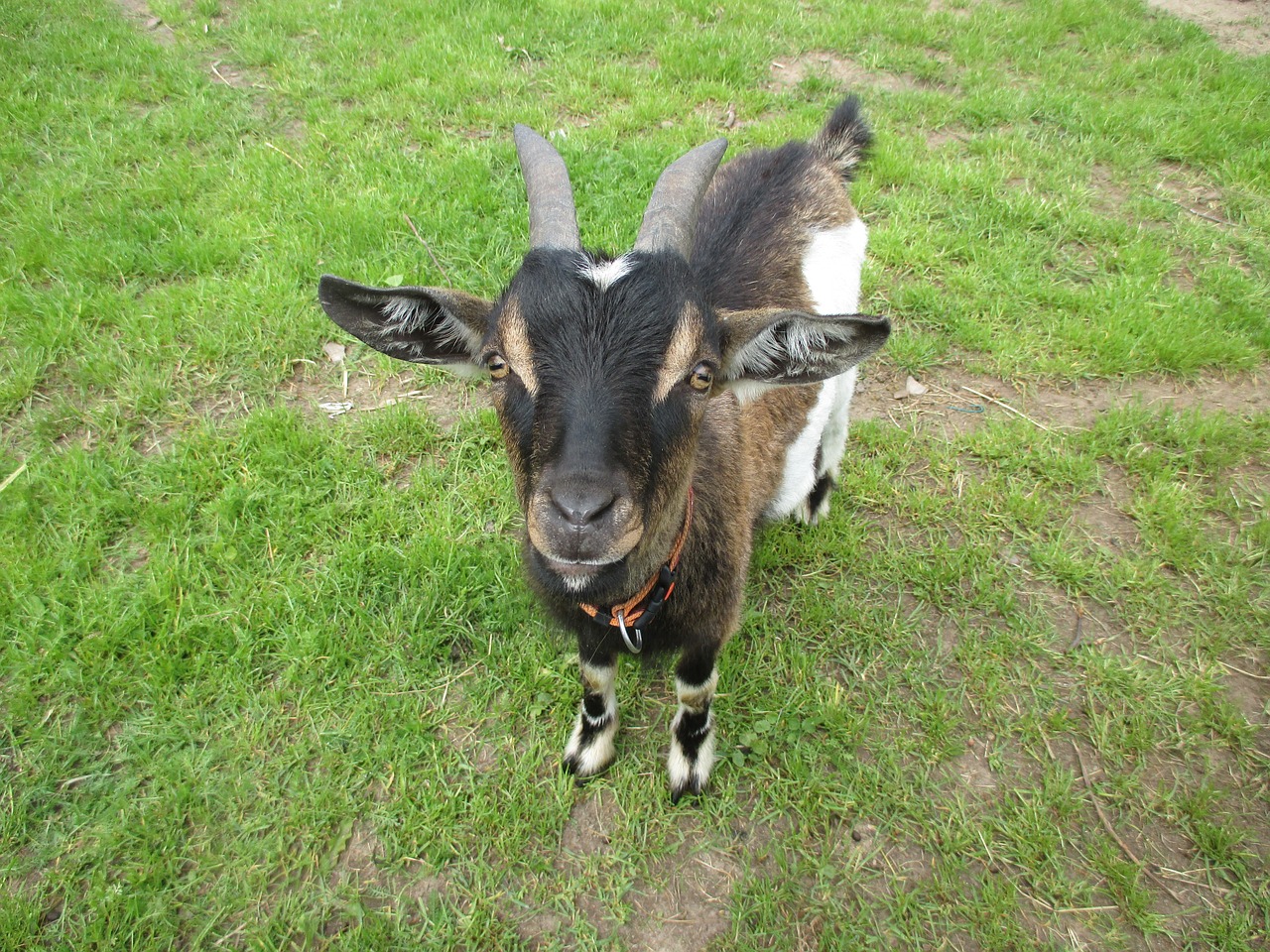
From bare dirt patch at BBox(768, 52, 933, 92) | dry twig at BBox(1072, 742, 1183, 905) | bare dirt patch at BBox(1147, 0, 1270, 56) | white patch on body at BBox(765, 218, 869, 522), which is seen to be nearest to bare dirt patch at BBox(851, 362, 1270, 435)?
white patch on body at BBox(765, 218, 869, 522)

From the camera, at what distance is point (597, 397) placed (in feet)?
6.09

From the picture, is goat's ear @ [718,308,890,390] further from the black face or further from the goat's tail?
the goat's tail

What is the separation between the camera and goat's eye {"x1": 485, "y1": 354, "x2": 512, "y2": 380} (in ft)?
6.77

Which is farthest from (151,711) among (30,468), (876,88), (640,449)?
(876,88)

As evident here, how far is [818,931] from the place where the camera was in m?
2.35

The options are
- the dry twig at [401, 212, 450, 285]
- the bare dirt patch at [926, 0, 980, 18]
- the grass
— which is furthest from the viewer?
the bare dirt patch at [926, 0, 980, 18]

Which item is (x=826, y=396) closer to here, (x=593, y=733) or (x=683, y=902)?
(x=593, y=733)

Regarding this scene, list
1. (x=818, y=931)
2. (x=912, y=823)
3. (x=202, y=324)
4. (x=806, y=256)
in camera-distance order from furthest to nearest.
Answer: (x=202, y=324) → (x=806, y=256) → (x=912, y=823) → (x=818, y=931)

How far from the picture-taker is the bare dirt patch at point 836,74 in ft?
20.5

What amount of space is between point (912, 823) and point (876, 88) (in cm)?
603

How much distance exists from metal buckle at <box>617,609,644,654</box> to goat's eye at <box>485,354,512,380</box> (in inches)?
32.3

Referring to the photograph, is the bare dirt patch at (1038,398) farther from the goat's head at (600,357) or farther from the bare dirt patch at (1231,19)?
the bare dirt patch at (1231,19)

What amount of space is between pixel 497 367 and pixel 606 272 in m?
0.42

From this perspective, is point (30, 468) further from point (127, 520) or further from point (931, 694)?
point (931, 694)
